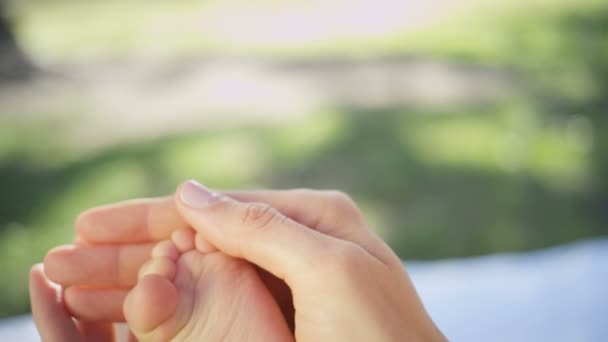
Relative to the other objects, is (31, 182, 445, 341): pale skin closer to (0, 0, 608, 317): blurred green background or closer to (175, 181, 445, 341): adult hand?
(175, 181, 445, 341): adult hand

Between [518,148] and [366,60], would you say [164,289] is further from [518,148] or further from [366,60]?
[366,60]

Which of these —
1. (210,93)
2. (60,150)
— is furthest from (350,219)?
(210,93)

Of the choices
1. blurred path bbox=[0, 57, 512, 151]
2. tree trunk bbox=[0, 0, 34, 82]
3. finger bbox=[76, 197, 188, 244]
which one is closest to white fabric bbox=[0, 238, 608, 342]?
finger bbox=[76, 197, 188, 244]

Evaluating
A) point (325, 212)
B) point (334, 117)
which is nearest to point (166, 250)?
point (325, 212)

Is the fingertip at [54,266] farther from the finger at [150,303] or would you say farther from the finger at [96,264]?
the finger at [150,303]

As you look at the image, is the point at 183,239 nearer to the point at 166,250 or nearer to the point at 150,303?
the point at 166,250

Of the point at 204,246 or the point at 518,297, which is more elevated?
the point at 204,246
